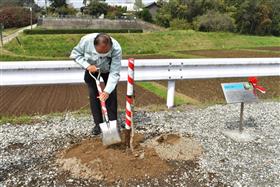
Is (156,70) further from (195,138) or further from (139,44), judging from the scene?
(139,44)

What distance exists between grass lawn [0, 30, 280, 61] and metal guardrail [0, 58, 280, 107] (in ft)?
63.1

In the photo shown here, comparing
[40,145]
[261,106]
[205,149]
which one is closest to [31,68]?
[40,145]

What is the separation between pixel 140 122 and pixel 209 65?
6.51ft

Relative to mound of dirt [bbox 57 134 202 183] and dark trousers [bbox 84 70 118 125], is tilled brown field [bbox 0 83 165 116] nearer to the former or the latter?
dark trousers [bbox 84 70 118 125]

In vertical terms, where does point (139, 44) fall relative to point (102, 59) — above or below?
below

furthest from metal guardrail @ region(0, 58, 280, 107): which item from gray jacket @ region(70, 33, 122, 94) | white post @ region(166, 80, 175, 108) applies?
gray jacket @ region(70, 33, 122, 94)

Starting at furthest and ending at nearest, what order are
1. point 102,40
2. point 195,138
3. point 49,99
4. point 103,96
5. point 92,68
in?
1. point 49,99
2. point 195,138
3. point 92,68
4. point 103,96
5. point 102,40

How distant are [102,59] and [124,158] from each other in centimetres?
136

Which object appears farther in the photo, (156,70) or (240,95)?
(156,70)

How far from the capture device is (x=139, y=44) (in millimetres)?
35375

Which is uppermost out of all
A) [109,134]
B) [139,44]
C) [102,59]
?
[102,59]

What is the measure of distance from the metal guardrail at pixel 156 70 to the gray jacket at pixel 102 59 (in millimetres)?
1177

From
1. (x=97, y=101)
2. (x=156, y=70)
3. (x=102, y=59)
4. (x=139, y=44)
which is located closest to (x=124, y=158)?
(x=97, y=101)

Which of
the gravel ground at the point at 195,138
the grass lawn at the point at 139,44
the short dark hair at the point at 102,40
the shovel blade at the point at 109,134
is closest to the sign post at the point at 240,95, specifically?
the gravel ground at the point at 195,138
